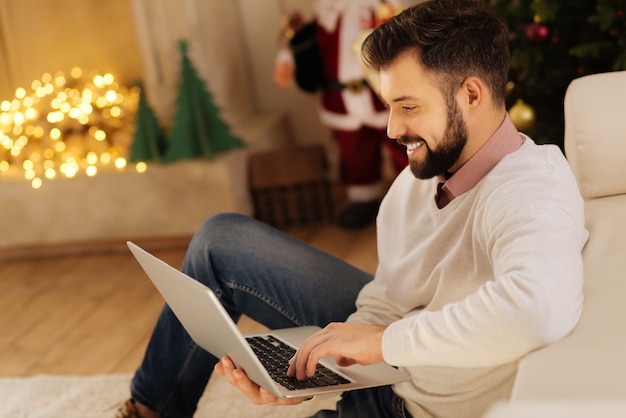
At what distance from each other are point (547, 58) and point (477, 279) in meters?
1.51

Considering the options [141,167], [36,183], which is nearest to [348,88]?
[141,167]

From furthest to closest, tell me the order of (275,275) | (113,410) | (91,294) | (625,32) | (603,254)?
(91,294) → (625,32) → (113,410) → (275,275) → (603,254)

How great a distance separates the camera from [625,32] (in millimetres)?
2367

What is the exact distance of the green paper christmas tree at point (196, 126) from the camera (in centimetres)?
316

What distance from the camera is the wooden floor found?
2.46m

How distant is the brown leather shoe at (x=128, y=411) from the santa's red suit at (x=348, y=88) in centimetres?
150

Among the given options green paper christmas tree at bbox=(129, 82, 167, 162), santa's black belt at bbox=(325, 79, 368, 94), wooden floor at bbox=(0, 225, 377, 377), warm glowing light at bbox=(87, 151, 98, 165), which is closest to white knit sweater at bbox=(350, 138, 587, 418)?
wooden floor at bbox=(0, 225, 377, 377)

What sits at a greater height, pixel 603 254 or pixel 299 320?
pixel 603 254

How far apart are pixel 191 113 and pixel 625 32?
1.53 metres

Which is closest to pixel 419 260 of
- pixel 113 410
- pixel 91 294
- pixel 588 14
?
pixel 113 410

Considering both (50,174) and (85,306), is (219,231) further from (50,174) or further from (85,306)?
(50,174)

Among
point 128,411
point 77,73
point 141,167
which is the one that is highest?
point 77,73

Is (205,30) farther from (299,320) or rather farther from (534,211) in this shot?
(534,211)

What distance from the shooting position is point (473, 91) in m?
1.28
